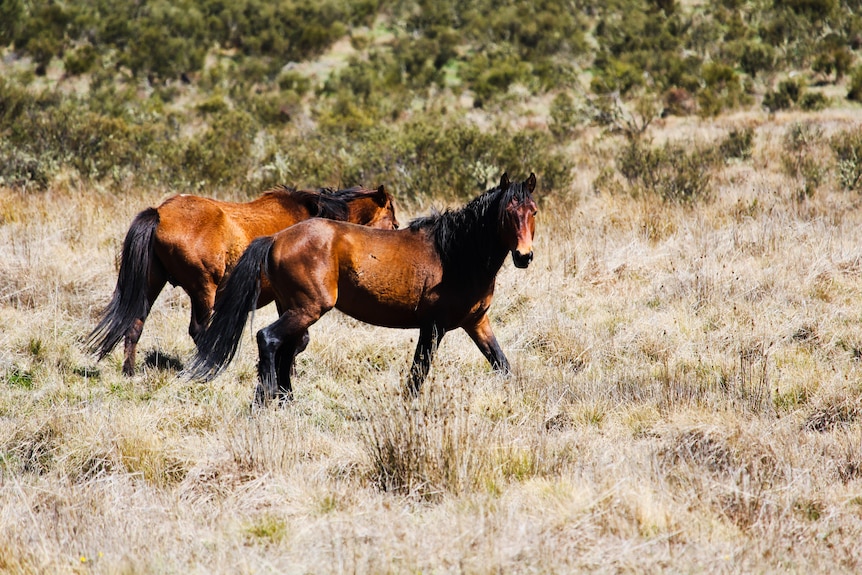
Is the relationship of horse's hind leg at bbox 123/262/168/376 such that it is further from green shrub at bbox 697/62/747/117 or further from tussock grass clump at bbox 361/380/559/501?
green shrub at bbox 697/62/747/117

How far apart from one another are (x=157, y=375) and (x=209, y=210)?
135 cm

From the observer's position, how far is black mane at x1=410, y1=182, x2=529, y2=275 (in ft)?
18.6

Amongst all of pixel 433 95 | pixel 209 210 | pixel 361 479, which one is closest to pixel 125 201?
pixel 209 210

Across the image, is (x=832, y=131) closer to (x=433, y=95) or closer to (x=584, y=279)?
(x=584, y=279)

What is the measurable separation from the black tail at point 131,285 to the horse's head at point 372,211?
5.35 ft

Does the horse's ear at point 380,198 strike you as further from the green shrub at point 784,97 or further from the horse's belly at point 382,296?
the green shrub at point 784,97

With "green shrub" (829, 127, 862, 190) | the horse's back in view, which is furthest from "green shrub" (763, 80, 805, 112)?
the horse's back

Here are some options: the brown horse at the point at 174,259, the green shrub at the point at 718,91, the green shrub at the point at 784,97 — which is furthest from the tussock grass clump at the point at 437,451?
the green shrub at the point at 784,97

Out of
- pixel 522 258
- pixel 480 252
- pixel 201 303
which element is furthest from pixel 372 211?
pixel 522 258

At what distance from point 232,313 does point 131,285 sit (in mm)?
1353

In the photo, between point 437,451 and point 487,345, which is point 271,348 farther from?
point 437,451

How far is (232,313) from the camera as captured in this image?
5.68 meters

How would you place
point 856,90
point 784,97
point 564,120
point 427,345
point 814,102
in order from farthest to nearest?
point 784,97 < point 856,90 < point 814,102 < point 564,120 < point 427,345

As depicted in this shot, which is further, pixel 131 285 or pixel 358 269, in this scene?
pixel 131 285
